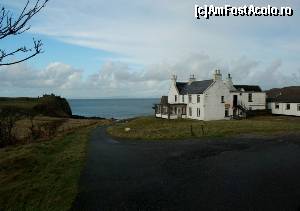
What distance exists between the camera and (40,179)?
70.8 ft

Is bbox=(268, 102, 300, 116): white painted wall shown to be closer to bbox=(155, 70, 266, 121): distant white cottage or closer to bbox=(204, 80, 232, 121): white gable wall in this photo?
bbox=(155, 70, 266, 121): distant white cottage

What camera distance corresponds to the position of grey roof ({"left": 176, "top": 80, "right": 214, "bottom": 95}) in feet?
209

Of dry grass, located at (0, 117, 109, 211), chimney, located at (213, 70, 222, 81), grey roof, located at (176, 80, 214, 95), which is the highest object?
chimney, located at (213, 70, 222, 81)

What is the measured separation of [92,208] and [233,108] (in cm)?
5448

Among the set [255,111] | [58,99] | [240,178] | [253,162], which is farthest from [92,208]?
[58,99]

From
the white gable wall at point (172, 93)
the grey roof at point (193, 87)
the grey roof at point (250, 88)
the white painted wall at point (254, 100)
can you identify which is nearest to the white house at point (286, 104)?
the white painted wall at point (254, 100)

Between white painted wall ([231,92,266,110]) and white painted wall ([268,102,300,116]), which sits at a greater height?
white painted wall ([231,92,266,110])

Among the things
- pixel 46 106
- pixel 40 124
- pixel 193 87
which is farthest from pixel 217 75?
pixel 46 106

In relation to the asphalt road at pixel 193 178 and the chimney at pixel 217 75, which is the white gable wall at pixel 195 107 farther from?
the asphalt road at pixel 193 178

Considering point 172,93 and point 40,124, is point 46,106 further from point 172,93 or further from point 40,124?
point 172,93

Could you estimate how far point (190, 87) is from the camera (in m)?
69.9

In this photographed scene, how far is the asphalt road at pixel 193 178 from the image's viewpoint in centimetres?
1611

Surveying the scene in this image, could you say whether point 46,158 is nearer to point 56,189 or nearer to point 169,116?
point 56,189

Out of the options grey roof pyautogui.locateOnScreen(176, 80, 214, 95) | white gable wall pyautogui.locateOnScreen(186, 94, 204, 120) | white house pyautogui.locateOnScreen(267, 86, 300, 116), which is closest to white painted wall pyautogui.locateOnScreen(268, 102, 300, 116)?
white house pyautogui.locateOnScreen(267, 86, 300, 116)
